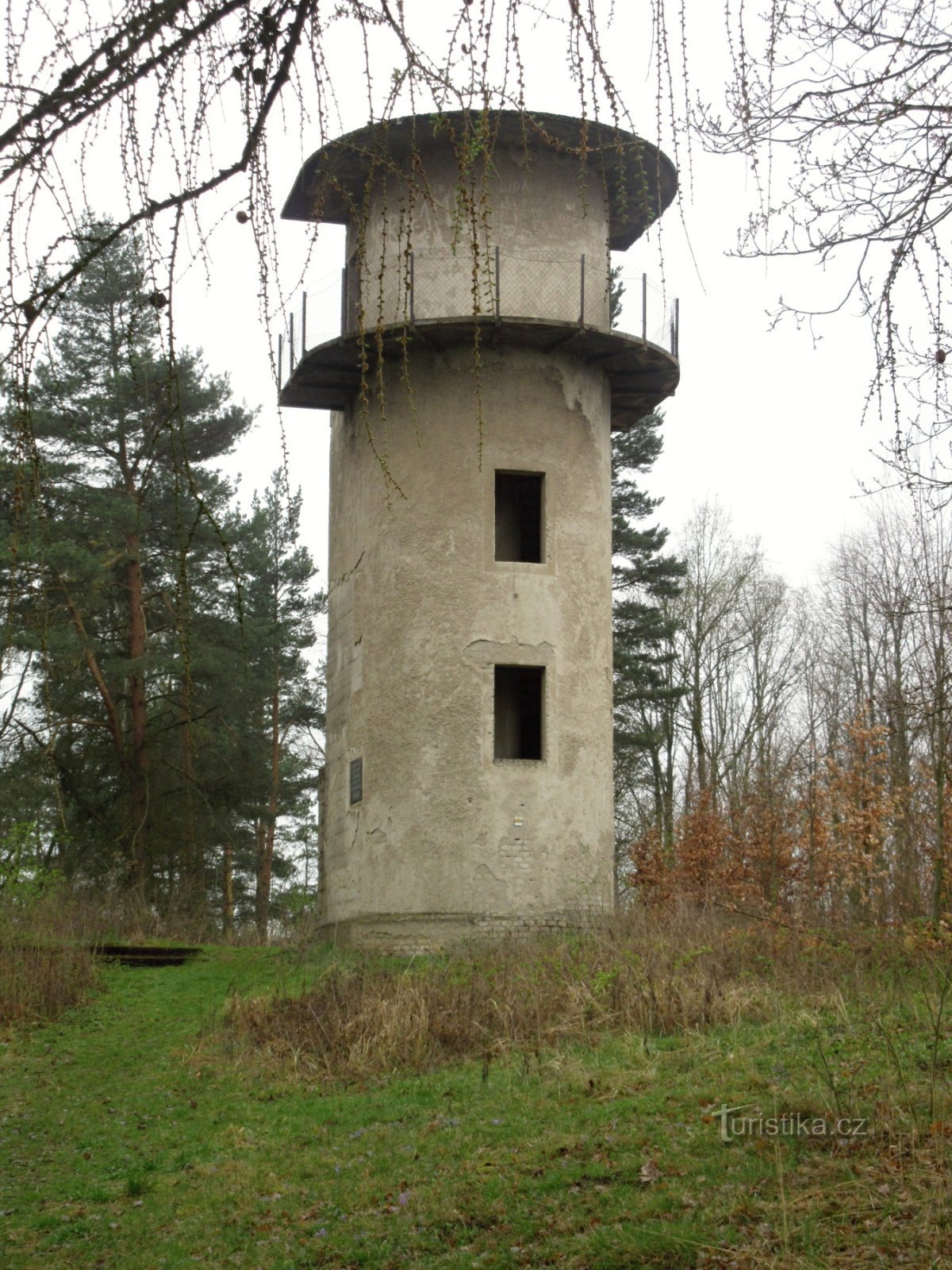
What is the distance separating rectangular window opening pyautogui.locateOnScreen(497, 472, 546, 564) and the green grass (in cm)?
1123

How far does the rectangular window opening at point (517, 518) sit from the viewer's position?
2325cm

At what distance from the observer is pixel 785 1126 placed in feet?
27.8

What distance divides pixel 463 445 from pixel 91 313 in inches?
320

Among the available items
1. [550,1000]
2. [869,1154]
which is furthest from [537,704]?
[869,1154]

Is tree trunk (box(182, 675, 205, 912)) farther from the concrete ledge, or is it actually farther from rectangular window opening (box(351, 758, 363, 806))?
the concrete ledge

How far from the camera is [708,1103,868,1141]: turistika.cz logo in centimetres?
809

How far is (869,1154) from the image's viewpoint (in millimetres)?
7707

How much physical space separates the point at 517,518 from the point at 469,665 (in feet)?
14.0

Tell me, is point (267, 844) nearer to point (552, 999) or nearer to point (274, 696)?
point (274, 696)

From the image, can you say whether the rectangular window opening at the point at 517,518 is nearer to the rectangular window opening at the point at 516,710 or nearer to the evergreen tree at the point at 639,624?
the rectangular window opening at the point at 516,710

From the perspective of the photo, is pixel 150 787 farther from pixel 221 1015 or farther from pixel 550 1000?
pixel 550 1000

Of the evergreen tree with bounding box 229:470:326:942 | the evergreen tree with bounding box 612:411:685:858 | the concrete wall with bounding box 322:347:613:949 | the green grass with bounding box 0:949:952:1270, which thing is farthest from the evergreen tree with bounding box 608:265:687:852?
the green grass with bounding box 0:949:952:1270

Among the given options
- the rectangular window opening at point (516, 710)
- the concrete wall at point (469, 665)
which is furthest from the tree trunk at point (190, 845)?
the concrete wall at point (469, 665)

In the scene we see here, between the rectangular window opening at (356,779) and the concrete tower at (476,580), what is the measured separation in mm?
37
